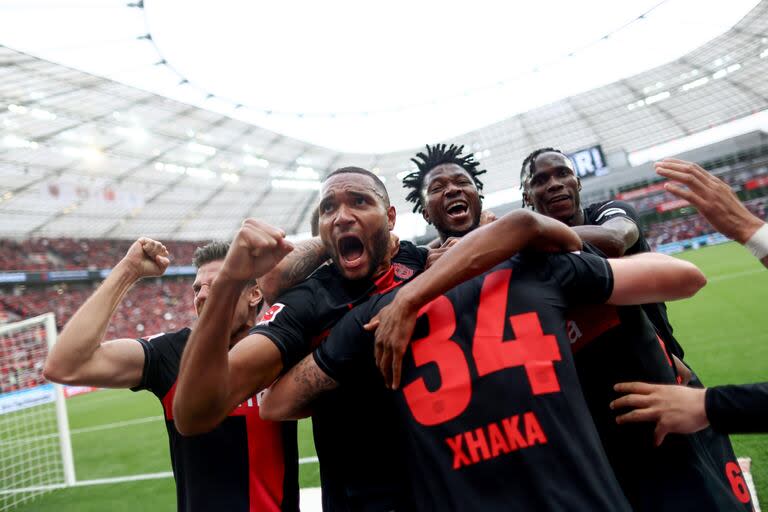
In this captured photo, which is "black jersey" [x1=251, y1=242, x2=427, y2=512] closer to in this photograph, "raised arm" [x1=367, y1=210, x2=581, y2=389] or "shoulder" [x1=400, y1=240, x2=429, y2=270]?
"raised arm" [x1=367, y1=210, x2=581, y2=389]

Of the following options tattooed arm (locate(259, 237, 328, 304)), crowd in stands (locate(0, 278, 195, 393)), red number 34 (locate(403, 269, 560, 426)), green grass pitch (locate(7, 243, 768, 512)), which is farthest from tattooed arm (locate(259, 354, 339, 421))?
crowd in stands (locate(0, 278, 195, 393))

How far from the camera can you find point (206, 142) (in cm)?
2908

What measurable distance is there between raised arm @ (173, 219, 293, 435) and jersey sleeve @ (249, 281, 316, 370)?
8.2 inches

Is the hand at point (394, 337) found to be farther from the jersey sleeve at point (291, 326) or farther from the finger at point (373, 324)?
the jersey sleeve at point (291, 326)

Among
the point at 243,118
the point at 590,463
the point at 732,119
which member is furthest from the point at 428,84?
the point at 590,463

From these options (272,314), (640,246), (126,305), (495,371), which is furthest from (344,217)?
(126,305)

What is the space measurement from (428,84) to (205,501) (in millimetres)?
32591

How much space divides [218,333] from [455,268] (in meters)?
0.80

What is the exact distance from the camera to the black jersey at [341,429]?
5.55 feet

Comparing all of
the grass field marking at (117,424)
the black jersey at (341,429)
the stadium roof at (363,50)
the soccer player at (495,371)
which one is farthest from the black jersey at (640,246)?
the stadium roof at (363,50)

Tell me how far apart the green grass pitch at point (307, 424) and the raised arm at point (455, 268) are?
306 cm

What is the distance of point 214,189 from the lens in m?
34.5

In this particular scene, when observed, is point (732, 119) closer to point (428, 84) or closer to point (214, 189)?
point (428, 84)

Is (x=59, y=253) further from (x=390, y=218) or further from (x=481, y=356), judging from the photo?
(x=481, y=356)
